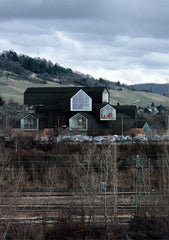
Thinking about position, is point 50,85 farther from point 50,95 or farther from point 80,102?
point 80,102

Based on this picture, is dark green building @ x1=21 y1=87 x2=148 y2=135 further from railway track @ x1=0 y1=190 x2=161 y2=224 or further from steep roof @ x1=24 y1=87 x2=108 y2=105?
railway track @ x1=0 y1=190 x2=161 y2=224

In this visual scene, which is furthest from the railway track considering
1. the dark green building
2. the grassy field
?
the grassy field

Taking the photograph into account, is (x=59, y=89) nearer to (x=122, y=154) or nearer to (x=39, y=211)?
(x=122, y=154)

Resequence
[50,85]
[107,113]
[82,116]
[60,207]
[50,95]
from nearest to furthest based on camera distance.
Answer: [60,207] < [82,116] < [107,113] < [50,95] < [50,85]

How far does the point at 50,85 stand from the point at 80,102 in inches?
3431

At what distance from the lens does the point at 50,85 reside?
149 metres

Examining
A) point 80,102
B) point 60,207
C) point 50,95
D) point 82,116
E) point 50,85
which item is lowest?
point 60,207

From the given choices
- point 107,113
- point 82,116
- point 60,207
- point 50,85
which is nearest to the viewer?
point 60,207

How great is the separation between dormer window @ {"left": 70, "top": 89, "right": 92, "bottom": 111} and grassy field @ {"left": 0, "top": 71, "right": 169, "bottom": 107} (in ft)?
188

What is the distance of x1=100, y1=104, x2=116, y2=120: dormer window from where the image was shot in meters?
63.0

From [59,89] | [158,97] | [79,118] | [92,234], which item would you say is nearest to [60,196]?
[92,234]

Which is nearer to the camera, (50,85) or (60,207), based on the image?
(60,207)

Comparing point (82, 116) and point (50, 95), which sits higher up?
point (50, 95)

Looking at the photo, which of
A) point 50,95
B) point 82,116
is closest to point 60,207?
point 82,116
